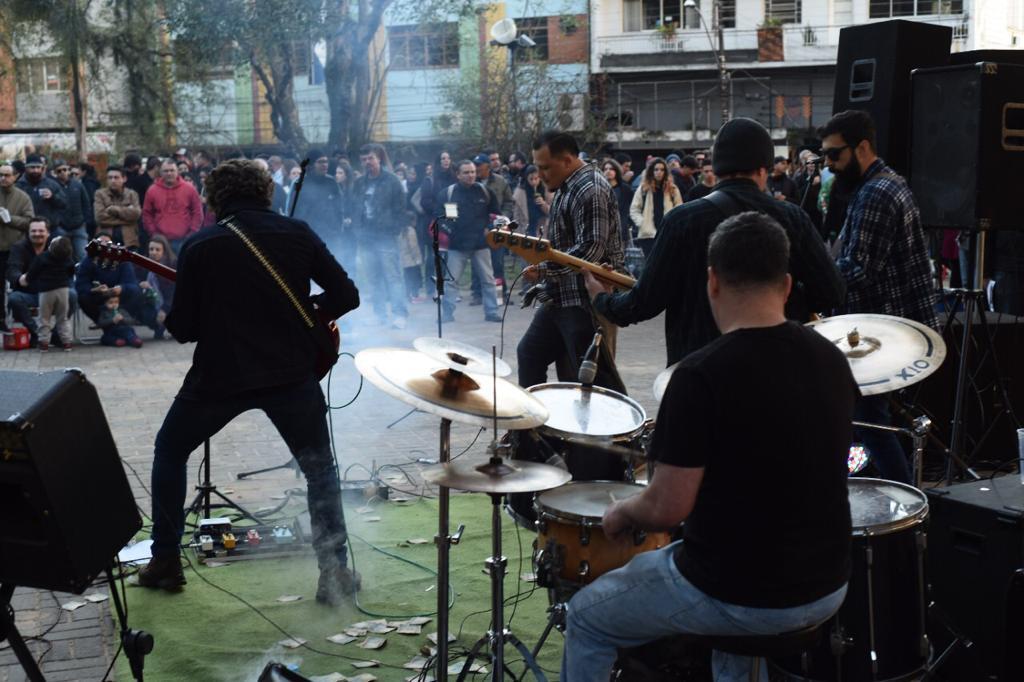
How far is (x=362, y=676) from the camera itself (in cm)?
452

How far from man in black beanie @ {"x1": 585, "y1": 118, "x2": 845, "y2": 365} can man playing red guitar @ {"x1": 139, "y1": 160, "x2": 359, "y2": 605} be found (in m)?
1.43

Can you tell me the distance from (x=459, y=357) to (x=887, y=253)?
2.99 m

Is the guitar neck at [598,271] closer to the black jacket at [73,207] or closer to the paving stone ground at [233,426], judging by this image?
the paving stone ground at [233,426]

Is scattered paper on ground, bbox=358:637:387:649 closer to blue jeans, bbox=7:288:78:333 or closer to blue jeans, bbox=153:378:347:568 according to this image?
blue jeans, bbox=153:378:347:568

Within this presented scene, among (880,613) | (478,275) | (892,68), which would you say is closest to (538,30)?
(478,275)

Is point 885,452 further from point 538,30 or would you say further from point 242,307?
point 538,30

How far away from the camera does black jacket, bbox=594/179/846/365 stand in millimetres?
4383

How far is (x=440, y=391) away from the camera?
3.67m

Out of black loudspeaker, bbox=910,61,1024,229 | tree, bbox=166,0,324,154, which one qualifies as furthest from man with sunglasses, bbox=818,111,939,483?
tree, bbox=166,0,324,154

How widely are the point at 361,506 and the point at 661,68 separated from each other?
1425 inches

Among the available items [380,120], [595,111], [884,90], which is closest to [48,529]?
[884,90]

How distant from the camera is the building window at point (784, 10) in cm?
4091

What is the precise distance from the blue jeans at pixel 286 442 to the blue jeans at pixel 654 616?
215cm

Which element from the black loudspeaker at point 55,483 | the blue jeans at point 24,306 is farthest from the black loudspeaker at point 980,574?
the blue jeans at point 24,306
